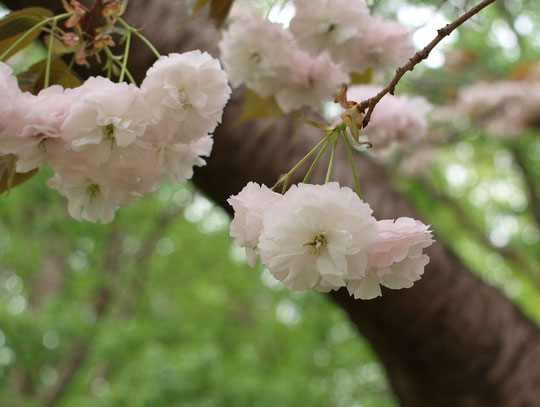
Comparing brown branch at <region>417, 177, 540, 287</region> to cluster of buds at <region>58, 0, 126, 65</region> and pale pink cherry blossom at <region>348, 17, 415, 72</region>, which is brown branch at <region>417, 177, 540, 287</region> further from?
cluster of buds at <region>58, 0, 126, 65</region>

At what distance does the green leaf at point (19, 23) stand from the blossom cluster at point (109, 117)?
116mm

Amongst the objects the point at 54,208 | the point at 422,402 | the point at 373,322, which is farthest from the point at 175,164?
the point at 54,208

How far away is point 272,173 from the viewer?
123 centimetres

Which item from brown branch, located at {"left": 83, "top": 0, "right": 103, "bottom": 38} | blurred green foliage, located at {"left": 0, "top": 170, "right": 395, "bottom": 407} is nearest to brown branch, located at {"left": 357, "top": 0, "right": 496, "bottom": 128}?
brown branch, located at {"left": 83, "top": 0, "right": 103, "bottom": 38}

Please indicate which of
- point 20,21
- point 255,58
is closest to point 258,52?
point 255,58

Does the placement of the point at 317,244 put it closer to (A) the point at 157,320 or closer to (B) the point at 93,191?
(B) the point at 93,191

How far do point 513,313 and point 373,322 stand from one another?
1.17 ft

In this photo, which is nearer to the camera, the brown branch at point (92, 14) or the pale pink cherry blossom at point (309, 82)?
the brown branch at point (92, 14)

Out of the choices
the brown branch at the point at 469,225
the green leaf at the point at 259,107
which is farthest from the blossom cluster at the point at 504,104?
the green leaf at the point at 259,107

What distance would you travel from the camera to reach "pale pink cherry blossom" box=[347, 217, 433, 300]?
0.39 meters

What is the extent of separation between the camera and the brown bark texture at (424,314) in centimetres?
122

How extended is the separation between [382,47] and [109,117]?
0.40 metres

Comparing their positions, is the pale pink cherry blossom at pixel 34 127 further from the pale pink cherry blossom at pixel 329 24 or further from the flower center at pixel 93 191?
the pale pink cherry blossom at pixel 329 24

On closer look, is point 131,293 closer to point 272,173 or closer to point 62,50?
point 272,173
